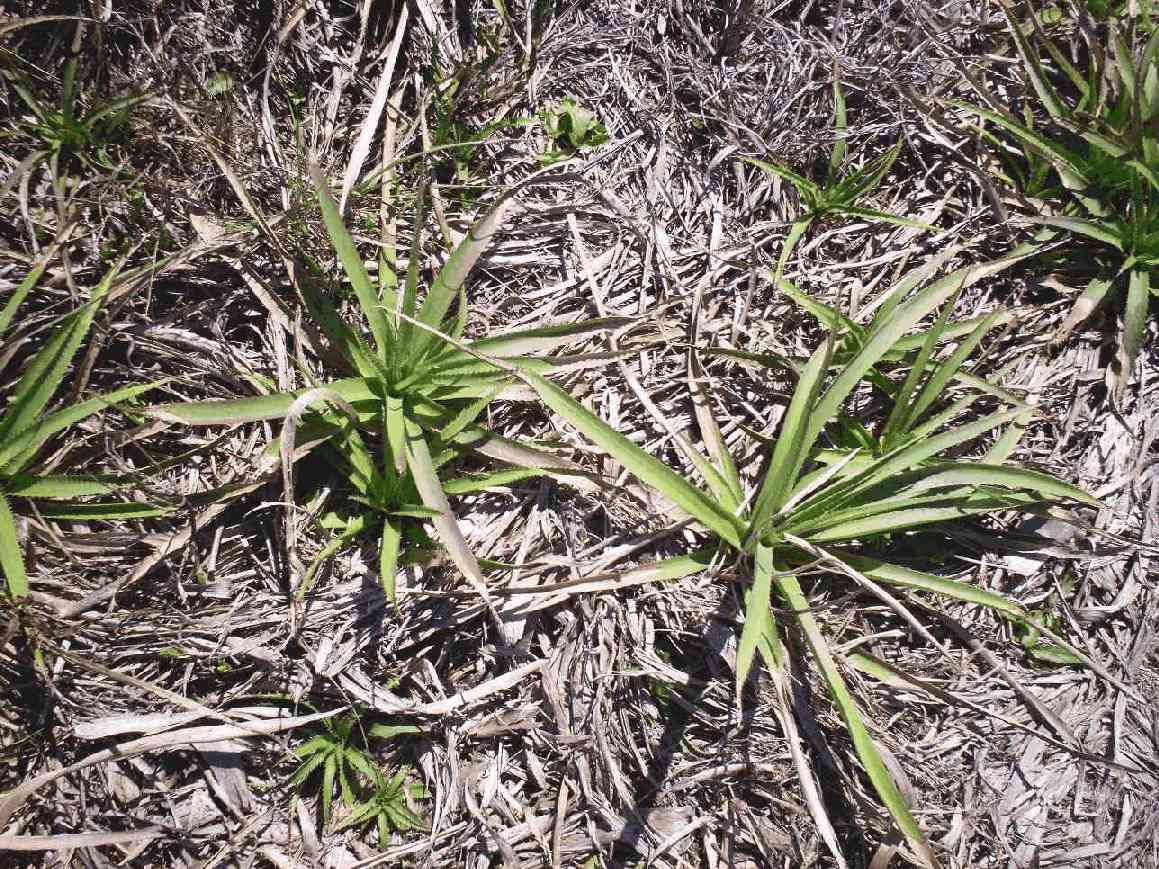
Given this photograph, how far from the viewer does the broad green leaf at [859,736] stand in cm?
155

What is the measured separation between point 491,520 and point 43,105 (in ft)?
4.51

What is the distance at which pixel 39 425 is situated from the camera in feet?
5.00

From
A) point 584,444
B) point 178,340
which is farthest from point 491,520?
point 178,340

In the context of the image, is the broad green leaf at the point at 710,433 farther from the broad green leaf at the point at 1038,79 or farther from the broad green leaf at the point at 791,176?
the broad green leaf at the point at 1038,79

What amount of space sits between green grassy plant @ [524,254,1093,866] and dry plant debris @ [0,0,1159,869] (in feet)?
0.04

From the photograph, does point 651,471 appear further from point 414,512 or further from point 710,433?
point 414,512

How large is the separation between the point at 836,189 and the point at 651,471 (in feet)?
3.03

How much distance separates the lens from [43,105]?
1.65 metres

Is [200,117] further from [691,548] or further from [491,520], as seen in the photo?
[691,548]

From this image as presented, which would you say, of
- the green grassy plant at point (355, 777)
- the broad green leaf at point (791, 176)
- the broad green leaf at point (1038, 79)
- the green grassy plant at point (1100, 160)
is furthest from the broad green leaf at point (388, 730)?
the broad green leaf at point (1038, 79)

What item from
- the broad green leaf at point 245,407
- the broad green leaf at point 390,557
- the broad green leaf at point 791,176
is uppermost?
the broad green leaf at point 791,176

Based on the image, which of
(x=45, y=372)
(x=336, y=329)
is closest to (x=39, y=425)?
(x=45, y=372)

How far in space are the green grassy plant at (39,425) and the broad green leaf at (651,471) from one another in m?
0.91

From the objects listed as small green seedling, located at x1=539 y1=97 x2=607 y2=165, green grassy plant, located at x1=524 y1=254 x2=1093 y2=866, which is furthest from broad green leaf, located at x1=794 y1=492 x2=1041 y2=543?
small green seedling, located at x1=539 y1=97 x2=607 y2=165
